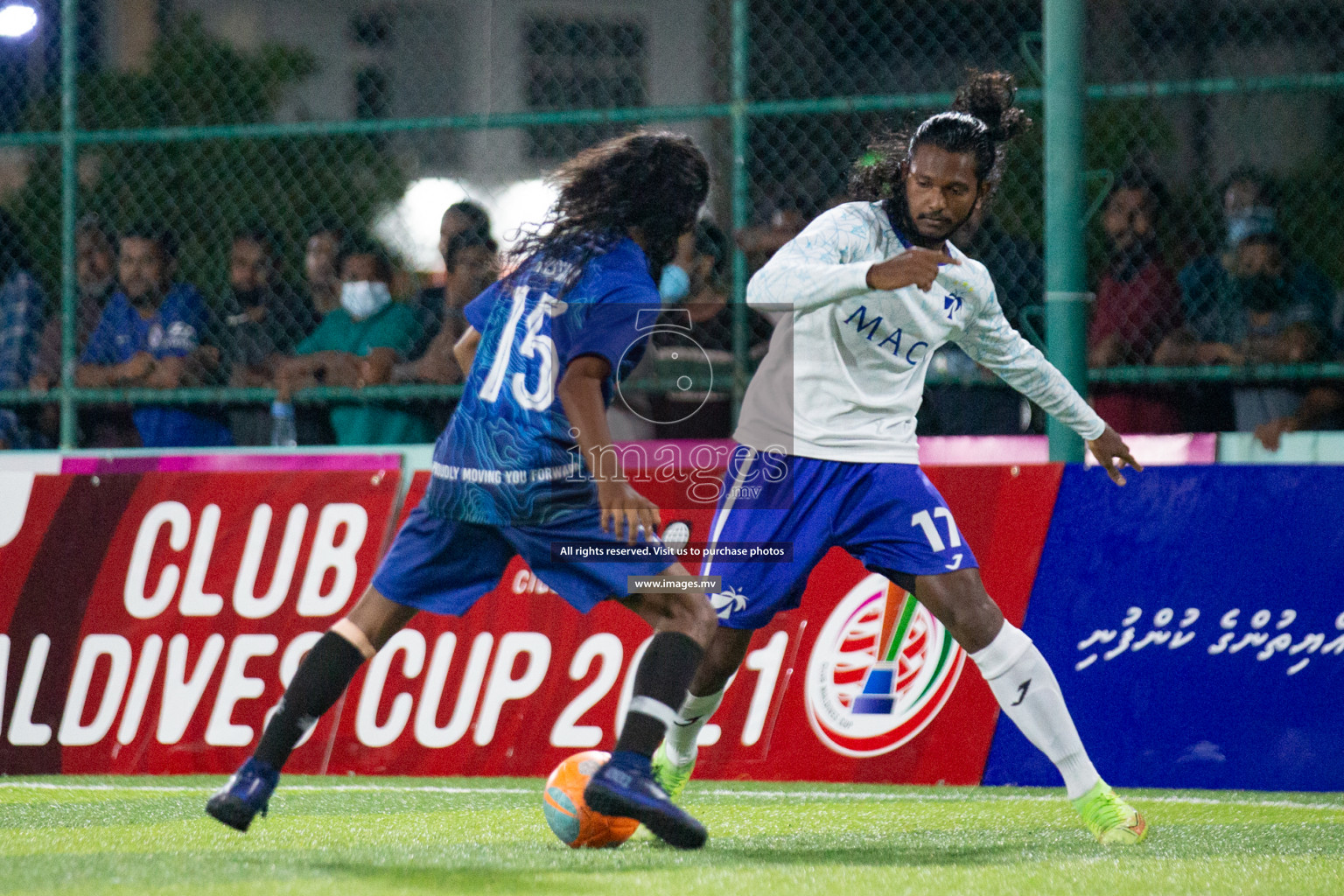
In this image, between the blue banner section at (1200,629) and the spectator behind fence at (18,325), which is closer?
the blue banner section at (1200,629)

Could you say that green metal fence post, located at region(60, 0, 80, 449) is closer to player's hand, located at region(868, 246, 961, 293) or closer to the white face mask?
the white face mask

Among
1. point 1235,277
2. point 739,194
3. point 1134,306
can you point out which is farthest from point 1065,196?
point 739,194

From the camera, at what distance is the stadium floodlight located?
1018 centimetres

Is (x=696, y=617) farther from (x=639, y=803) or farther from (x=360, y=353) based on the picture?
(x=360, y=353)

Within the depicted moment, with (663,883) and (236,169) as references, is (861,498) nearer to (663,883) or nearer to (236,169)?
(663,883)

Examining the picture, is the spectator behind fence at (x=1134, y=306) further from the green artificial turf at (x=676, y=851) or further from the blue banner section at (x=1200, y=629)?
the green artificial turf at (x=676, y=851)

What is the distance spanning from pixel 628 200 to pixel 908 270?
0.82m

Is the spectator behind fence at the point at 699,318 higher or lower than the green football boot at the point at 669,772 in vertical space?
higher

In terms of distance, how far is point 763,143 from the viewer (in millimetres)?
8188

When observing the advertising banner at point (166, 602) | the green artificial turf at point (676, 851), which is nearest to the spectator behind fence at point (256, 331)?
the advertising banner at point (166, 602)

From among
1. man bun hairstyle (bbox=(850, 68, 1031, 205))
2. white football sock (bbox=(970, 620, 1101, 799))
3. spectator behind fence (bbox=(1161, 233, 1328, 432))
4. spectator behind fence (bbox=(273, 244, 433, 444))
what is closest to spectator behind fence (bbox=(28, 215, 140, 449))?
spectator behind fence (bbox=(273, 244, 433, 444))

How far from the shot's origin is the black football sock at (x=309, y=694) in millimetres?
4645

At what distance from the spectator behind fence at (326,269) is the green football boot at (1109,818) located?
4851mm

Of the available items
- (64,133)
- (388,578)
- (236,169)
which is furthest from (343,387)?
(236,169)
